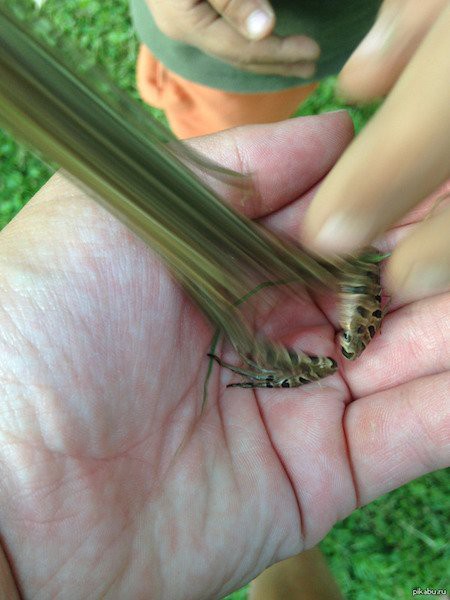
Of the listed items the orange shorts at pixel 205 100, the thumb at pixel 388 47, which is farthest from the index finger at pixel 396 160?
the orange shorts at pixel 205 100

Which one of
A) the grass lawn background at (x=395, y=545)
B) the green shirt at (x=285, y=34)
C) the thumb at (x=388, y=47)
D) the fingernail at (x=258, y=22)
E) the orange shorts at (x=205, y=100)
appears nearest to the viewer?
the thumb at (x=388, y=47)

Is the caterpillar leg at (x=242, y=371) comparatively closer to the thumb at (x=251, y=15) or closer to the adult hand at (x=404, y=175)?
the adult hand at (x=404, y=175)

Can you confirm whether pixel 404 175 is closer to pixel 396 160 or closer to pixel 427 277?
pixel 396 160

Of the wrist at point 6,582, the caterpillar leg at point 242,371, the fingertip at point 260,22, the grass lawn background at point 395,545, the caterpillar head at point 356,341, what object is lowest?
the grass lawn background at point 395,545

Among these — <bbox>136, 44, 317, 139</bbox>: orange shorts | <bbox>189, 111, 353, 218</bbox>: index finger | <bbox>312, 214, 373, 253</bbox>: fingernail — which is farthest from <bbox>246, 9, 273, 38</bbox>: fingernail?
<bbox>312, 214, 373, 253</bbox>: fingernail

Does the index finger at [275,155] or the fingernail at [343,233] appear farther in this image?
the index finger at [275,155]

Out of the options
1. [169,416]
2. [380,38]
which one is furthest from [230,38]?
[169,416]

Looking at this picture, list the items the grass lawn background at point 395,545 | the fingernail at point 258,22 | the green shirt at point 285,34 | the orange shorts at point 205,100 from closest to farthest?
the fingernail at point 258,22
the green shirt at point 285,34
the orange shorts at point 205,100
the grass lawn background at point 395,545

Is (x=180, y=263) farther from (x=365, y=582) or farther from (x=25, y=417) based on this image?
(x=365, y=582)
